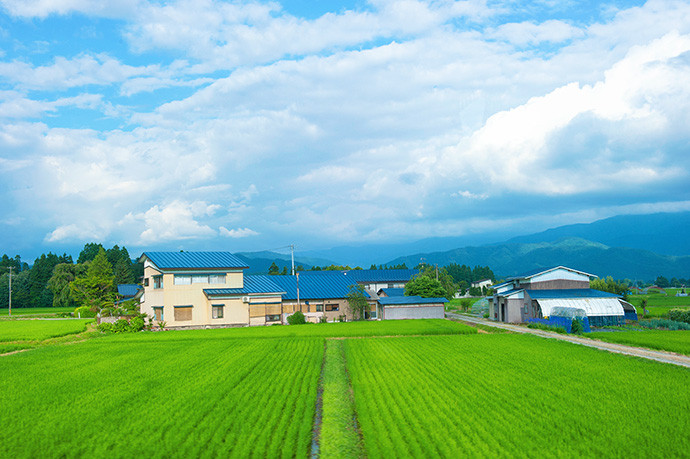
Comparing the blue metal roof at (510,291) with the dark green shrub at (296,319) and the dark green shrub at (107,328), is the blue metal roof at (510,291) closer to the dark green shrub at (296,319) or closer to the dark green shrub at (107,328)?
the dark green shrub at (296,319)

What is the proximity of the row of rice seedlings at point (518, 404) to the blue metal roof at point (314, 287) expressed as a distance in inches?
992

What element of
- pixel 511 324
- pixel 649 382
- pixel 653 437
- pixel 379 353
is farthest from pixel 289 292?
pixel 653 437

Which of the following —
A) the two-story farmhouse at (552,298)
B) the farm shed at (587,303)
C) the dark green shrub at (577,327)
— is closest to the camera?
the dark green shrub at (577,327)

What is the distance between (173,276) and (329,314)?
621 inches

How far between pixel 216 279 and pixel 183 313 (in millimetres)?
4189

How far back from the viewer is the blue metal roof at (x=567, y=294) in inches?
1631

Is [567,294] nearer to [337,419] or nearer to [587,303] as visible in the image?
[587,303]

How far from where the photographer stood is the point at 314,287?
50594 millimetres

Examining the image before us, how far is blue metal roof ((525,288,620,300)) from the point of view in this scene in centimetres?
4144

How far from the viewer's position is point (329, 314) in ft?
159

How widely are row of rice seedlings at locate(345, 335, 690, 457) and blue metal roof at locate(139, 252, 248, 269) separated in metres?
24.3

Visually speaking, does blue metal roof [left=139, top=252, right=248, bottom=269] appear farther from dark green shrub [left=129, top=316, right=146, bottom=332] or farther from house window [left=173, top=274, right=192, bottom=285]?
dark green shrub [left=129, top=316, right=146, bottom=332]

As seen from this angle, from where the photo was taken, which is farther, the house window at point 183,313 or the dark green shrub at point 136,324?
the house window at point 183,313

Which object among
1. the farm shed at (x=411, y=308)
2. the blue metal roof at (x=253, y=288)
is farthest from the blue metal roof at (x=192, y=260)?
the farm shed at (x=411, y=308)
